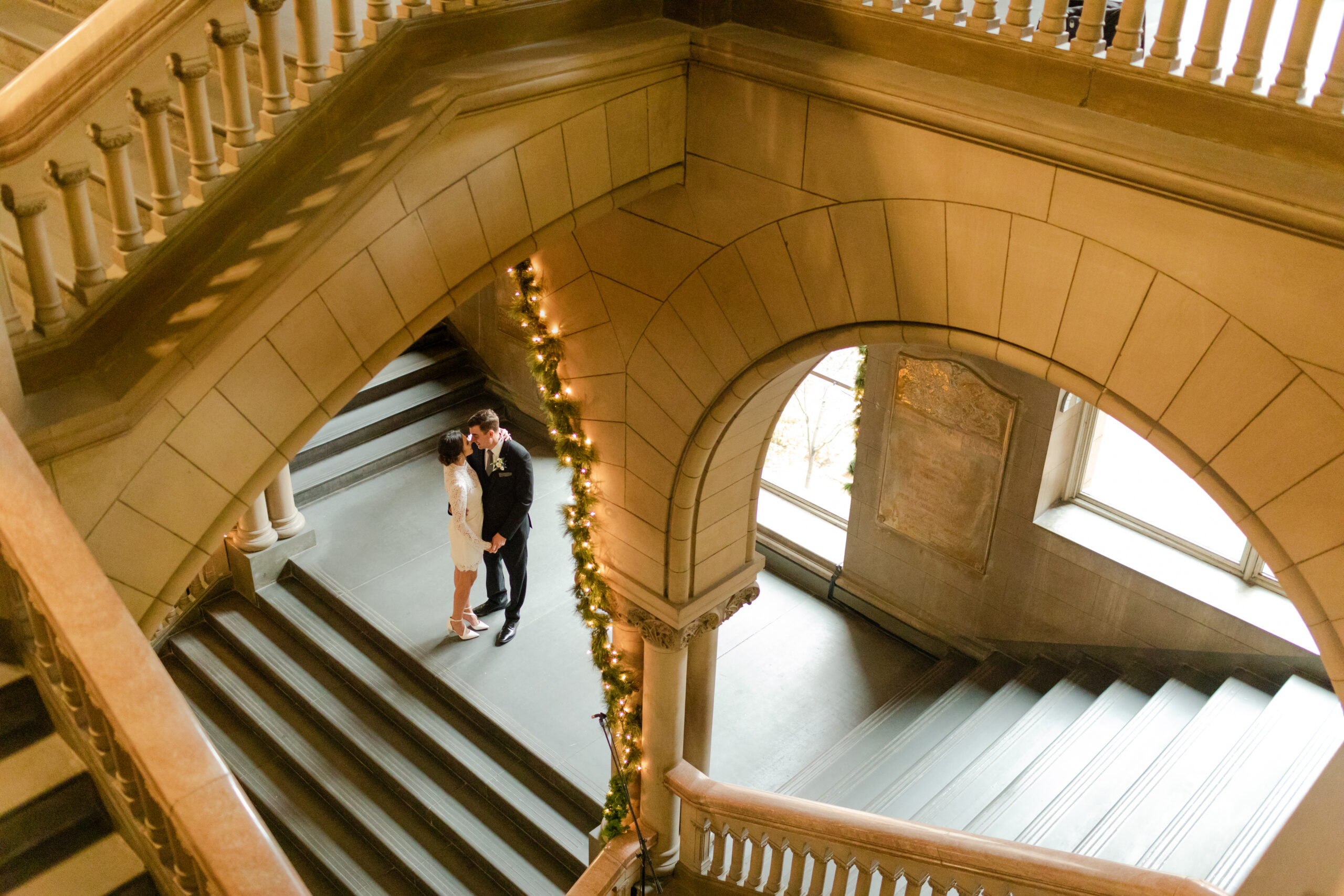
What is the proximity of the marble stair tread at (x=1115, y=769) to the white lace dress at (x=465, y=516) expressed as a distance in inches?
129

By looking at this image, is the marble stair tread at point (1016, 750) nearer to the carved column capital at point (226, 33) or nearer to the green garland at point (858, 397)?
the green garland at point (858, 397)

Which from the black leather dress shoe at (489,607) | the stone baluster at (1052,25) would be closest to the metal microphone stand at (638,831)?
the black leather dress shoe at (489,607)

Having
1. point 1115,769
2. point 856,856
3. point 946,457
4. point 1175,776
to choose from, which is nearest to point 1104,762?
point 1115,769

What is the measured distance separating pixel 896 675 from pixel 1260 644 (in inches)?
84.4

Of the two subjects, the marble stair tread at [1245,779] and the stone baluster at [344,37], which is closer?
the stone baluster at [344,37]

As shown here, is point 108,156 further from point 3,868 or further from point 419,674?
point 419,674

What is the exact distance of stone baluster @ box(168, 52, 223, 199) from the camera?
2.39 meters

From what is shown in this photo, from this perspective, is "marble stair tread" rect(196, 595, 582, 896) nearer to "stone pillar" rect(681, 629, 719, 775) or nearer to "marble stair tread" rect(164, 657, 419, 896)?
"marble stair tread" rect(164, 657, 419, 896)

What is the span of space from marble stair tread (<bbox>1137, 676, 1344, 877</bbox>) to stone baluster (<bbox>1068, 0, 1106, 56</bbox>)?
3617 mm

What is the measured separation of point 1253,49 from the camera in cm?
256

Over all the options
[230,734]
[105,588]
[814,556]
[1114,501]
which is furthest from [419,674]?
[105,588]

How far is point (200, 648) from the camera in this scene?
7402 millimetres

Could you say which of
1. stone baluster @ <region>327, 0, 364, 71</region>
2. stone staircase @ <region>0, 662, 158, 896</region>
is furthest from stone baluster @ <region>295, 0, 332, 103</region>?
stone staircase @ <region>0, 662, 158, 896</region>

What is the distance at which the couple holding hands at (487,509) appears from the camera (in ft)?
20.3
